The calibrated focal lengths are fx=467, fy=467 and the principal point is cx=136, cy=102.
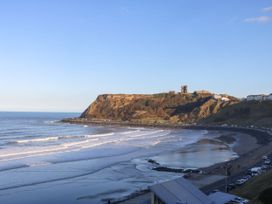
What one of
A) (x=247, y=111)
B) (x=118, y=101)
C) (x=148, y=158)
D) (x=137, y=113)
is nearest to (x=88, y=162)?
(x=148, y=158)

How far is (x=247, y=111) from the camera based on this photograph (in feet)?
385

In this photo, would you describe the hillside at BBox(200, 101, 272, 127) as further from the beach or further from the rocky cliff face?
the beach

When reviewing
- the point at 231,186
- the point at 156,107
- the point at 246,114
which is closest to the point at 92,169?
the point at 231,186

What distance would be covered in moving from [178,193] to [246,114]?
100905 mm

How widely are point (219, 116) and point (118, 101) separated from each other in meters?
53.7

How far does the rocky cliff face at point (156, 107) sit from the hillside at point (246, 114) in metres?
14.8

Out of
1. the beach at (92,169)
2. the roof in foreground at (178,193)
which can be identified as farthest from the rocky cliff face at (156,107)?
the roof in foreground at (178,193)

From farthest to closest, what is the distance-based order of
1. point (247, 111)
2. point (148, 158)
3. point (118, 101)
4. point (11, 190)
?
point (118, 101) → point (247, 111) → point (148, 158) → point (11, 190)

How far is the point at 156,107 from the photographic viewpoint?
15800cm

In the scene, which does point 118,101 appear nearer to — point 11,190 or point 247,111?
point 247,111

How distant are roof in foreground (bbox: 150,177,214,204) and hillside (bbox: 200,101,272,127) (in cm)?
8617

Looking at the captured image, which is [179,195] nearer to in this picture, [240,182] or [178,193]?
[178,193]

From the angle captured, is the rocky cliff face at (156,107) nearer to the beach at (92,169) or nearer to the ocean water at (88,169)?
the ocean water at (88,169)

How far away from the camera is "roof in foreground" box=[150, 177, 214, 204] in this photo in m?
18.5
